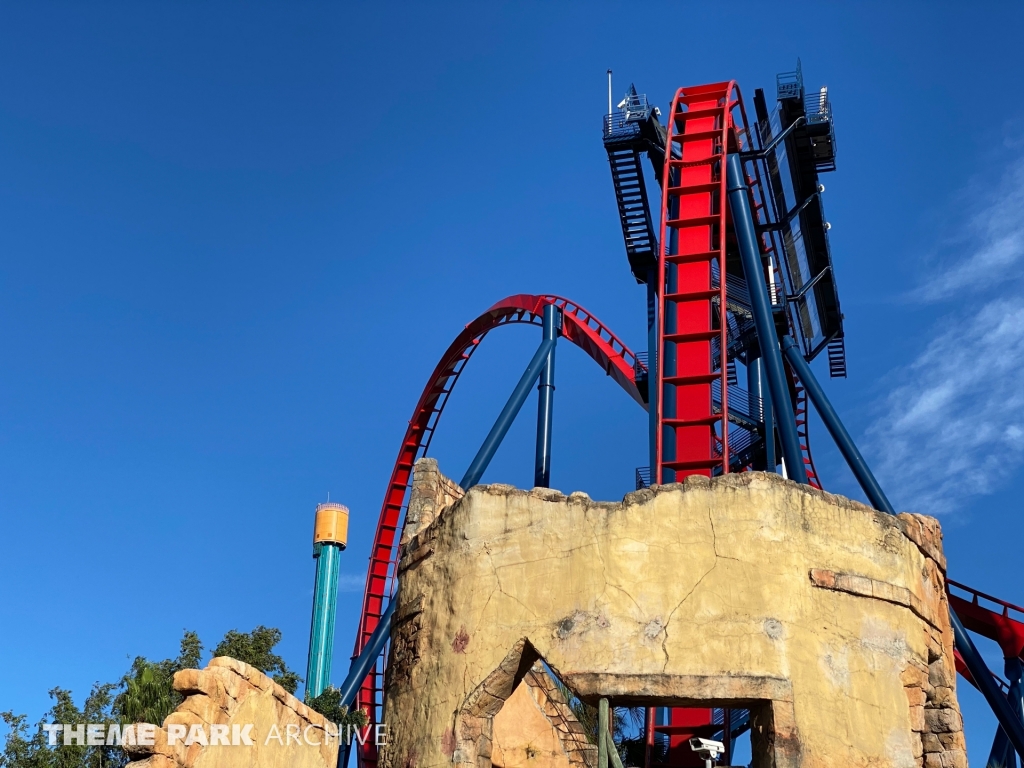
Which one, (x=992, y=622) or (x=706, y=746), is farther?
(x=992, y=622)

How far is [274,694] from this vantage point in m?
9.27

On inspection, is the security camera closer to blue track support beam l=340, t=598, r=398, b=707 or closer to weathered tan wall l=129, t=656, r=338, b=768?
weathered tan wall l=129, t=656, r=338, b=768

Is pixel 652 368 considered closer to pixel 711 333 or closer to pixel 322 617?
pixel 711 333

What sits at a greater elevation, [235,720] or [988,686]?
[988,686]

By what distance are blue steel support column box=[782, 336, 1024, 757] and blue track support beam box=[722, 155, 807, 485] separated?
0.51m

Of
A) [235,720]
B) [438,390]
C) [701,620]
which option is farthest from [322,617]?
[701,620]

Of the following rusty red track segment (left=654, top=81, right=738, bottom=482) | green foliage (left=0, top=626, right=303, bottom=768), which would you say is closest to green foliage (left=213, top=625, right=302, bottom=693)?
green foliage (left=0, top=626, right=303, bottom=768)

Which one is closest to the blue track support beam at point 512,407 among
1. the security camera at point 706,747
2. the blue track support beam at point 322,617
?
the security camera at point 706,747

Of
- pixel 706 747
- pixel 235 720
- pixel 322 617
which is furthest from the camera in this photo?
pixel 322 617

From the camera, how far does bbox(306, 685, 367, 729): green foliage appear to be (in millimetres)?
12703

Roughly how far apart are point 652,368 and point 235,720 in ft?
33.2

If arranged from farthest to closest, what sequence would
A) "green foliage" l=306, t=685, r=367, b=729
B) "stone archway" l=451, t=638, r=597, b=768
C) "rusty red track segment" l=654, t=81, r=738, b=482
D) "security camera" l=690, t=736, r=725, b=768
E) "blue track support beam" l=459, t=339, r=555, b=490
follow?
"blue track support beam" l=459, t=339, r=555, b=490
"rusty red track segment" l=654, t=81, r=738, b=482
"green foliage" l=306, t=685, r=367, b=729
"stone archway" l=451, t=638, r=597, b=768
"security camera" l=690, t=736, r=725, b=768

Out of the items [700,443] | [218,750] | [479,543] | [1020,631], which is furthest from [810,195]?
[218,750]

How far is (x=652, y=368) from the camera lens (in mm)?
17453
